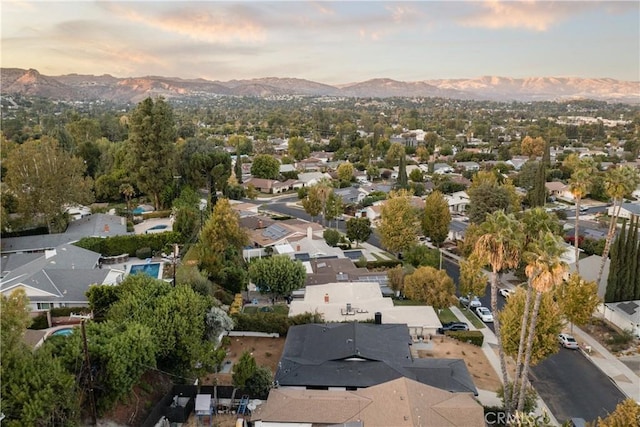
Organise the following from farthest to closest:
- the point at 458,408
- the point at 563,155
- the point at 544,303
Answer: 1. the point at 563,155
2. the point at 544,303
3. the point at 458,408

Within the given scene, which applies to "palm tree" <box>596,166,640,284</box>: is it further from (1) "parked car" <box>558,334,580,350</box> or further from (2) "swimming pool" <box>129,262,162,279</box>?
(2) "swimming pool" <box>129,262,162,279</box>

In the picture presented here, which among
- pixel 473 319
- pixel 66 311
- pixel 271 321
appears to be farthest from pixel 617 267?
pixel 66 311

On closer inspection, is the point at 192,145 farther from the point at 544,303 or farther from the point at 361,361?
the point at 544,303

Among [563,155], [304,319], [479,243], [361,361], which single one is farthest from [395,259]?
[563,155]

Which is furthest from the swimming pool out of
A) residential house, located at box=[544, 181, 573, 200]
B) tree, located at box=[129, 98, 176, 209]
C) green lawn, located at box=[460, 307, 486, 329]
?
residential house, located at box=[544, 181, 573, 200]

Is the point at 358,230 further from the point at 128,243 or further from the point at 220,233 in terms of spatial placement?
the point at 128,243

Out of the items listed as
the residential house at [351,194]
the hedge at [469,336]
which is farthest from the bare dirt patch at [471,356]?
the residential house at [351,194]

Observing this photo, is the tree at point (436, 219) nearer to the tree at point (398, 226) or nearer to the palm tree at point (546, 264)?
the tree at point (398, 226)
